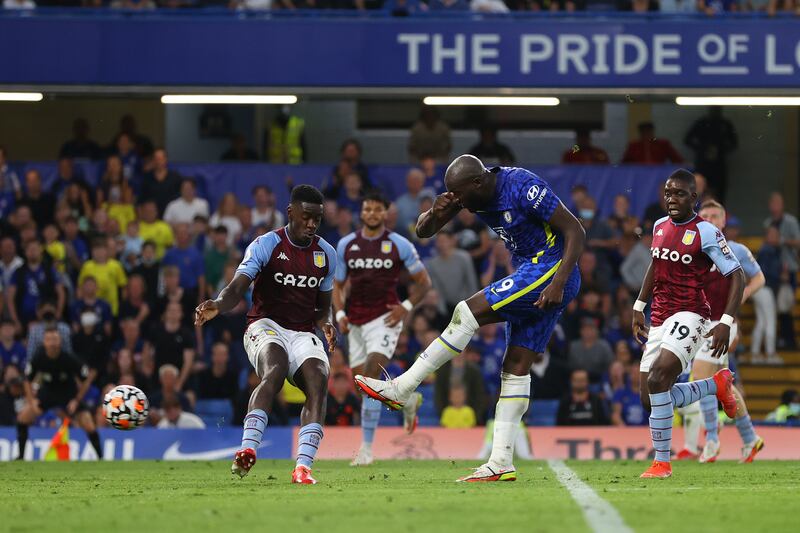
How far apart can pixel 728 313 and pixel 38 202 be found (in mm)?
13336

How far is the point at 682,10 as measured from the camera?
68.4 ft

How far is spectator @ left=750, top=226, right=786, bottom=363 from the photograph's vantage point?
20.1m

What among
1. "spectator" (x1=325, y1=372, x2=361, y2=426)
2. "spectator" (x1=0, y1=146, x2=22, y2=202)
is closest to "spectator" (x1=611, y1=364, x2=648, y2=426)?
"spectator" (x1=325, y1=372, x2=361, y2=426)

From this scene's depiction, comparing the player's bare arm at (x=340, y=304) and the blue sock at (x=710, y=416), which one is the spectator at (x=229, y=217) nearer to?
the player's bare arm at (x=340, y=304)

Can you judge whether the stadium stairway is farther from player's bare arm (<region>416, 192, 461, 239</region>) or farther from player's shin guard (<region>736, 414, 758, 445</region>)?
player's bare arm (<region>416, 192, 461, 239</region>)

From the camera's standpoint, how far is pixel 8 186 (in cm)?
2108

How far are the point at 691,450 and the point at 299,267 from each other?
5.99 metres

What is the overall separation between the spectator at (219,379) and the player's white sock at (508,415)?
9081mm

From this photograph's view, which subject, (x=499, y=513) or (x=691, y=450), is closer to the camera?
(x=499, y=513)

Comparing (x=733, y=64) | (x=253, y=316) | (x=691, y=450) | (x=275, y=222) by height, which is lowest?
(x=691, y=450)

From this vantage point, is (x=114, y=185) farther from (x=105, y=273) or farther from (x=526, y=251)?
(x=526, y=251)

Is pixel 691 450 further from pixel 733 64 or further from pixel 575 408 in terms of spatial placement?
pixel 733 64

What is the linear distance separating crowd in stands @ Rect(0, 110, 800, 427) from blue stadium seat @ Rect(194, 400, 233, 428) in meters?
0.03

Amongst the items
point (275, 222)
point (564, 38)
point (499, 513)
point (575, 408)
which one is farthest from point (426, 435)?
point (499, 513)
